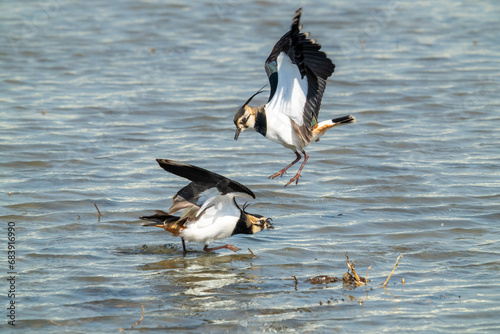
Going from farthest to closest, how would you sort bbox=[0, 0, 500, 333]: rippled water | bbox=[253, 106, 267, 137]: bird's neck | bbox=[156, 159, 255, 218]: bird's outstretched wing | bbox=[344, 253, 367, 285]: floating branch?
bbox=[253, 106, 267, 137]: bird's neck < bbox=[156, 159, 255, 218]: bird's outstretched wing < bbox=[344, 253, 367, 285]: floating branch < bbox=[0, 0, 500, 333]: rippled water

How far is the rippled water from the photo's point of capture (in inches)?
238

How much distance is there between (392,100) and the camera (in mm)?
13125

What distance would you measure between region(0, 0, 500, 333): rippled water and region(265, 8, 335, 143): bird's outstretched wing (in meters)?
1.22

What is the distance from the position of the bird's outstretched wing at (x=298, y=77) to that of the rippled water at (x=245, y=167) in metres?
1.22

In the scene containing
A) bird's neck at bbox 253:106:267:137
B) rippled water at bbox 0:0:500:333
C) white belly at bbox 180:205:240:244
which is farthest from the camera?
bird's neck at bbox 253:106:267:137

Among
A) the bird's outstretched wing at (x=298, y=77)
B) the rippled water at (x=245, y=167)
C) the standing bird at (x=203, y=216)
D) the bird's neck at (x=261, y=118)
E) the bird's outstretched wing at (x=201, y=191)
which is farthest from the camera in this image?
the bird's neck at (x=261, y=118)

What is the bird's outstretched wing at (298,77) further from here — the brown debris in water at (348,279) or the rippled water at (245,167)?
the brown debris in water at (348,279)

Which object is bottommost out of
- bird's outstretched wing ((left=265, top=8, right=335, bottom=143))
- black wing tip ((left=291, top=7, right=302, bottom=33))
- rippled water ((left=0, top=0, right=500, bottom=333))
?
rippled water ((left=0, top=0, right=500, bottom=333))

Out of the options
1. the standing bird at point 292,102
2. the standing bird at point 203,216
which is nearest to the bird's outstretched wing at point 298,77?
the standing bird at point 292,102

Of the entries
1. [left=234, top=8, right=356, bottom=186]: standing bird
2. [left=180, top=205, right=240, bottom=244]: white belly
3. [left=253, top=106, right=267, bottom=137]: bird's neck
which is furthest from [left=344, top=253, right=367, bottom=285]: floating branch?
[left=253, top=106, right=267, bottom=137]: bird's neck

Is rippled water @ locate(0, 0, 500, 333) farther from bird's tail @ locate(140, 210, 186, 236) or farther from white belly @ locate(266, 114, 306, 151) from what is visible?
white belly @ locate(266, 114, 306, 151)

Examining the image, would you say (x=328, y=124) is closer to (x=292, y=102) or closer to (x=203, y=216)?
(x=292, y=102)

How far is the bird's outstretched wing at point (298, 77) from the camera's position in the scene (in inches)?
287

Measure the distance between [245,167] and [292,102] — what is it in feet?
7.25
